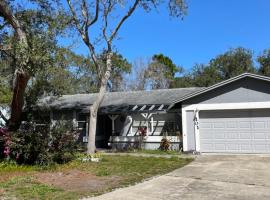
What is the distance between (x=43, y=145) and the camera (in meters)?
14.2

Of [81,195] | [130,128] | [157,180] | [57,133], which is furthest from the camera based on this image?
[130,128]

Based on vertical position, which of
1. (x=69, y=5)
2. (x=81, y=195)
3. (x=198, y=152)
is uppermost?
(x=69, y=5)

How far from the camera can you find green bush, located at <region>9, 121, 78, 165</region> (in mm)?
14195

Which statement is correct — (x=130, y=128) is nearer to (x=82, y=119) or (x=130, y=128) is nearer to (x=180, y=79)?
(x=82, y=119)

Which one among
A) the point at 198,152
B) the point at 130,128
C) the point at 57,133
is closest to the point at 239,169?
the point at 198,152

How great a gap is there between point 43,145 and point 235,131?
961 centimetres

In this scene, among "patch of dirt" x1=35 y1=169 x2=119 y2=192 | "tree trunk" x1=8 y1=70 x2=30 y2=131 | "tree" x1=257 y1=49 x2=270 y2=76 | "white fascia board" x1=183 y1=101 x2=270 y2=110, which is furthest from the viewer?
"tree" x1=257 y1=49 x2=270 y2=76

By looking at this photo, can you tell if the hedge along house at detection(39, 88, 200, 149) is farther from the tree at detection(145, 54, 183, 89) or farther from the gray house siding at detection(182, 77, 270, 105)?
the tree at detection(145, 54, 183, 89)

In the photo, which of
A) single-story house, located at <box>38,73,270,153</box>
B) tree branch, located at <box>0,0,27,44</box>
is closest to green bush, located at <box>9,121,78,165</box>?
single-story house, located at <box>38,73,270,153</box>

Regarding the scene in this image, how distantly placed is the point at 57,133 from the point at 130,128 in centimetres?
864

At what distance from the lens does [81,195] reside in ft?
29.9

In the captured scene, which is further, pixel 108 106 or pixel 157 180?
pixel 108 106

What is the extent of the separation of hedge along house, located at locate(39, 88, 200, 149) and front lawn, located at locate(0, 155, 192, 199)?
17.0 ft

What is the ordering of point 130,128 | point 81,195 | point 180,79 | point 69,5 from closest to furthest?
point 81,195 < point 69,5 < point 130,128 < point 180,79
